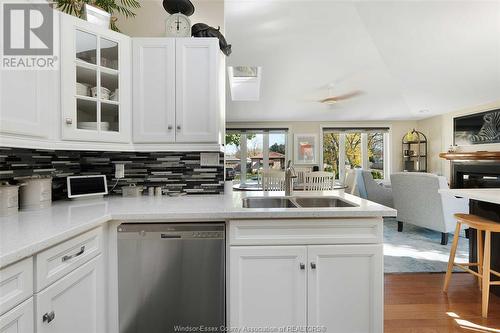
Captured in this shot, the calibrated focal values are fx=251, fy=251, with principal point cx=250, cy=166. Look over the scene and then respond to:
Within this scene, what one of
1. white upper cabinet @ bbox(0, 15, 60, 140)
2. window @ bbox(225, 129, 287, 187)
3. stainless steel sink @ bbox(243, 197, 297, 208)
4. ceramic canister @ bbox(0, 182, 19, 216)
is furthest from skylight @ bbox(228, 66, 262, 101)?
ceramic canister @ bbox(0, 182, 19, 216)

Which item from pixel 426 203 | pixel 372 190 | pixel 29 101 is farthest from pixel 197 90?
pixel 372 190

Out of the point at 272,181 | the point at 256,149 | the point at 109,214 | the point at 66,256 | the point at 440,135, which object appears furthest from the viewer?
the point at 256,149

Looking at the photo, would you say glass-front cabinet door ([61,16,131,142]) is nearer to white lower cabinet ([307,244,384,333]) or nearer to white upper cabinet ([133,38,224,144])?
white upper cabinet ([133,38,224,144])

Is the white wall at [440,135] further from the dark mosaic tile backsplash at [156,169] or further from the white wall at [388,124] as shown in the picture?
the dark mosaic tile backsplash at [156,169]

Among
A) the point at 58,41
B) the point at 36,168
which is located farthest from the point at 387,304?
the point at 58,41

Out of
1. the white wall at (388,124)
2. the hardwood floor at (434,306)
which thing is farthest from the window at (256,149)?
the hardwood floor at (434,306)

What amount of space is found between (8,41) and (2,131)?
437mm

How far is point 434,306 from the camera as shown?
2045 mm

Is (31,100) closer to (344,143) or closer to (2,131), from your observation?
(2,131)

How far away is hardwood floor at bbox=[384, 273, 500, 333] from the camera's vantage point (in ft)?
5.92

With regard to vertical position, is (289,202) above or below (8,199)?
below

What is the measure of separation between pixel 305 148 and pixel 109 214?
243 inches

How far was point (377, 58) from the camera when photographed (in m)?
4.07

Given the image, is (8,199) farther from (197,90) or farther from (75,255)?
(197,90)
